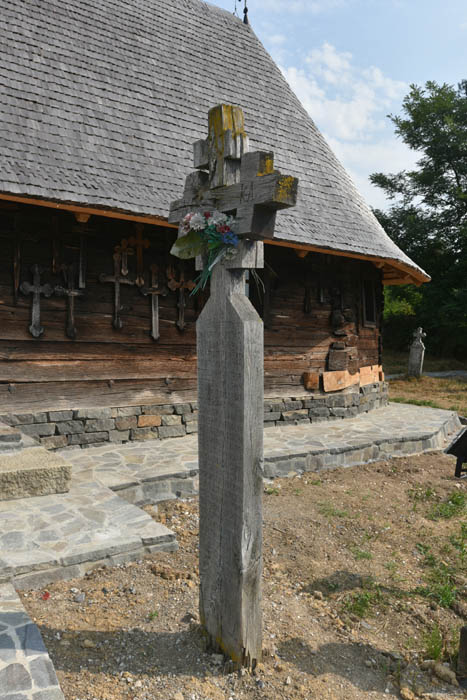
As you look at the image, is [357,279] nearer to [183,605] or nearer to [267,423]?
[267,423]

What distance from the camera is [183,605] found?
3275 millimetres

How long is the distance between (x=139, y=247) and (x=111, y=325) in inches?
43.8

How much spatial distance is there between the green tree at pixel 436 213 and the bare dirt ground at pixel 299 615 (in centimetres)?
1948

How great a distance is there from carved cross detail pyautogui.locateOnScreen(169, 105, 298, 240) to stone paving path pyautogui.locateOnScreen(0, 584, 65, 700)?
225 cm

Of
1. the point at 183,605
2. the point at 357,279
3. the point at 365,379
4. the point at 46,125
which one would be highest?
the point at 46,125

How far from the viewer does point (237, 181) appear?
2.78m

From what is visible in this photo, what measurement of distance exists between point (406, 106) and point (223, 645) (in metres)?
27.2

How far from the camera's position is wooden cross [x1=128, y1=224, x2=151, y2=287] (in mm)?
6949

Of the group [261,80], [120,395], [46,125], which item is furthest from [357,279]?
[46,125]

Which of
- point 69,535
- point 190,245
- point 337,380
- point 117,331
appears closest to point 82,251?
point 117,331

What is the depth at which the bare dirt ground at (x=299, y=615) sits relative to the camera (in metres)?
2.58

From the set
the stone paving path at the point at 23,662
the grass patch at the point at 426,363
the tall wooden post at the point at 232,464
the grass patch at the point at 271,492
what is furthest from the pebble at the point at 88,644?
the grass patch at the point at 426,363

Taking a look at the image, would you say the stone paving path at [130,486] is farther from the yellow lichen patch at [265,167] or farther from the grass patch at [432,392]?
the grass patch at [432,392]

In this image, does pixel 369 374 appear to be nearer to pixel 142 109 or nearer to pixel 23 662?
pixel 142 109
